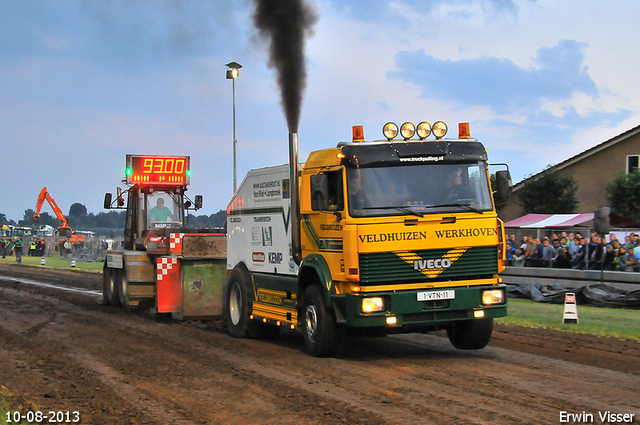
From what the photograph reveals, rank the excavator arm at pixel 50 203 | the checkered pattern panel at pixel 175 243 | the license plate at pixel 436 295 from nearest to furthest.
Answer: the license plate at pixel 436 295 < the checkered pattern panel at pixel 175 243 < the excavator arm at pixel 50 203

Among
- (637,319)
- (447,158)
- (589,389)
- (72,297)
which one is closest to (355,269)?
(447,158)

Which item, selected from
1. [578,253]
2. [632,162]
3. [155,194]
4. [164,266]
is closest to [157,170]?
[155,194]

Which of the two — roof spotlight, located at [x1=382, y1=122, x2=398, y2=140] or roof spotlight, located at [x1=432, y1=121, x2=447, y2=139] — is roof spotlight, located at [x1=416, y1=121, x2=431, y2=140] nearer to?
roof spotlight, located at [x1=432, y1=121, x2=447, y2=139]

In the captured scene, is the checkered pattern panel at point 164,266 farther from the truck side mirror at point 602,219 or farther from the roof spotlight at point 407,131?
the truck side mirror at point 602,219

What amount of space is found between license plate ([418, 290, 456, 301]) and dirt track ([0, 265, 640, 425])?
842mm

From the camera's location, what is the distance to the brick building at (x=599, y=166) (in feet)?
114

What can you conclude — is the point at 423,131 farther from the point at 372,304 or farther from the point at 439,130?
the point at 372,304

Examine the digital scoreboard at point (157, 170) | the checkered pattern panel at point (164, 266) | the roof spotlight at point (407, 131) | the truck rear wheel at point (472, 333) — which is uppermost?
the digital scoreboard at point (157, 170)

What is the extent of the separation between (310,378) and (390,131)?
3.49 m

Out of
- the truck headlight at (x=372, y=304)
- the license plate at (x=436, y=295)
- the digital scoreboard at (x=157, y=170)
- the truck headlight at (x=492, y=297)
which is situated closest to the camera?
the truck headlight at (x=372, y=304)

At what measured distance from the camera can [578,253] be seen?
1936 cm

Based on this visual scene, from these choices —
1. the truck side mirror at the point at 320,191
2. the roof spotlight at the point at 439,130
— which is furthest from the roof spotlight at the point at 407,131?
the truck side mirror at the point at 320,191

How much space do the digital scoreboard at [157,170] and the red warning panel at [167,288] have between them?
12.1 ft

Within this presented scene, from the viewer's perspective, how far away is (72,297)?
20.5 meters
